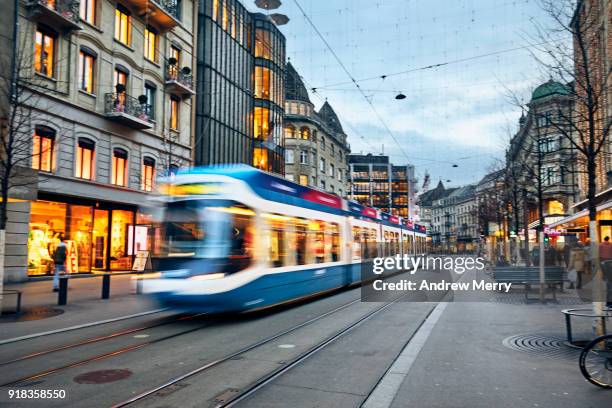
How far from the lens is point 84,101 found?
70.5ft

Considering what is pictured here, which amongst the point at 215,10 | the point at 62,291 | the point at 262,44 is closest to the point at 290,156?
the point at 262,44

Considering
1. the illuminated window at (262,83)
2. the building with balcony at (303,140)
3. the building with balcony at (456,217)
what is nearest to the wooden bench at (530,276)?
the illuminated window at (262,83)

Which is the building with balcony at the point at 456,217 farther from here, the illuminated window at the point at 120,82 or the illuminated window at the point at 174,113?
the illuminated window at the point at 120,82

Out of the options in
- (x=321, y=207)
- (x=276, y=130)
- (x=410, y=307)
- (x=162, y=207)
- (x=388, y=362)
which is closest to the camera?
(x=388, y=362)

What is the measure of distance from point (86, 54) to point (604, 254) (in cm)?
2230

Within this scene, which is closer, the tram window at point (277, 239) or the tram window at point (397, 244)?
the tram window at point (277, 239)

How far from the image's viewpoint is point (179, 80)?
2777cm

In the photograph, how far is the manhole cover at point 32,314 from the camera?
35.3 ft

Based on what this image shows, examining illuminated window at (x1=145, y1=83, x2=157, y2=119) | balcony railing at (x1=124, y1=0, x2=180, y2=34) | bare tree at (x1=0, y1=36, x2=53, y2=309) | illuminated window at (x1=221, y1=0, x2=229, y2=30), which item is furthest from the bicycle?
illuminated window at (x1=221, y1=0, x2=229, y2=30)

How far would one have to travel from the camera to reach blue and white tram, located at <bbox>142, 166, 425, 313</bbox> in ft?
31.2

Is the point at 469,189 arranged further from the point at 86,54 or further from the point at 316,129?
the point at 86,54

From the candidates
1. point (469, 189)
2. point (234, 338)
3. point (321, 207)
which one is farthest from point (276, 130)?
point (469, 189)

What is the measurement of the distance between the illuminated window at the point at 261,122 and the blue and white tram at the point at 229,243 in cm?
2607

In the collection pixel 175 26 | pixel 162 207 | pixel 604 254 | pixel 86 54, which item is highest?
pixel 175 26
